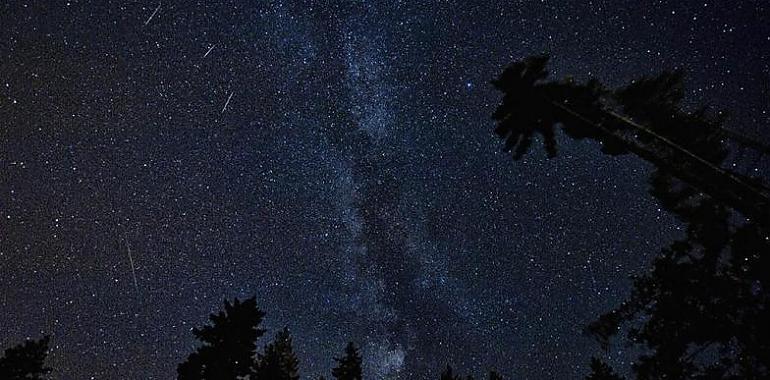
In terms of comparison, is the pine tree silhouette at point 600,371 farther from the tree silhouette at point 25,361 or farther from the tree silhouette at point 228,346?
the tree silhouette at point 25,361

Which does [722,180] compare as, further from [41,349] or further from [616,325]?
[41,349]

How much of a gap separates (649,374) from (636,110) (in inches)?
291

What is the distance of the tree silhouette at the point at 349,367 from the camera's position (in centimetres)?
1927

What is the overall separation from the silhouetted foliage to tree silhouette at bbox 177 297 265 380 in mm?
11163

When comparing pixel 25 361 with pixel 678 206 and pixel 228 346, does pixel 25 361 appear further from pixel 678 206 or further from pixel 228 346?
pixel 678 206

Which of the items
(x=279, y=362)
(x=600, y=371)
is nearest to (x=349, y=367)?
(x=279, y=362)

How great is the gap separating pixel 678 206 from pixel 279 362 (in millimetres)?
15762

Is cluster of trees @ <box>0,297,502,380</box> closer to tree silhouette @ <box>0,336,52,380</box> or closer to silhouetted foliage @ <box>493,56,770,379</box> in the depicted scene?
A: tree silhouette @ <box>0,336,52,380</box>

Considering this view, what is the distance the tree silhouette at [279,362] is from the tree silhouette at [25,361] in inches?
A: 345

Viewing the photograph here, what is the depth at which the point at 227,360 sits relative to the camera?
14.2 m

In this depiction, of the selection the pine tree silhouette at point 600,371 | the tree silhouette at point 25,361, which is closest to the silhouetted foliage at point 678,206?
the pine tree silhouette at point 600,371

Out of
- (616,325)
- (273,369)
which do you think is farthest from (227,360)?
(616,325)

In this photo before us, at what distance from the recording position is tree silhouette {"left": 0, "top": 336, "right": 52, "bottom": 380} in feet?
53.7

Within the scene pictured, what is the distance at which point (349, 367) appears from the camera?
19547 millimetres
